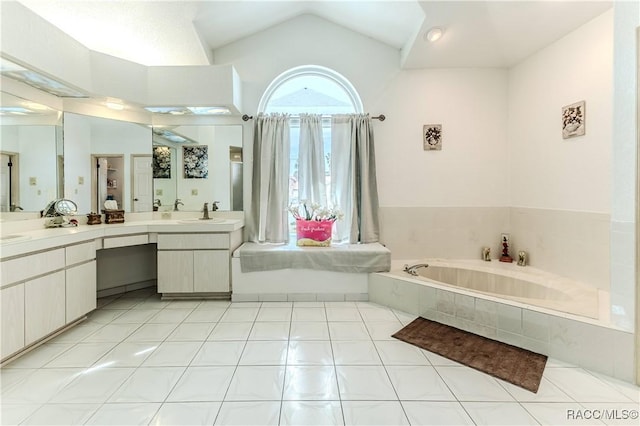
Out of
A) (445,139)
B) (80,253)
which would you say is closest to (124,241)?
(80,253)

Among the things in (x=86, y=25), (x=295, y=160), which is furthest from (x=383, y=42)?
(x=86, y=25)

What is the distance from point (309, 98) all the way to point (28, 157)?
279 cm

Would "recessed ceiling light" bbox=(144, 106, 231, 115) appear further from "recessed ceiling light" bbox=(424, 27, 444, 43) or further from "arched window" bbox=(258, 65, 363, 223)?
"recessed ceiling light" bbox=(424, 27, 444, 43)

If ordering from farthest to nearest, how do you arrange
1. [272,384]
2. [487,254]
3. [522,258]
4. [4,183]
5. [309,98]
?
[309,98], [487,254], [522,258], [4,183], [272,384]

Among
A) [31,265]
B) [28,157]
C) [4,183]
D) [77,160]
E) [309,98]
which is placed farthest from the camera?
[309,98]

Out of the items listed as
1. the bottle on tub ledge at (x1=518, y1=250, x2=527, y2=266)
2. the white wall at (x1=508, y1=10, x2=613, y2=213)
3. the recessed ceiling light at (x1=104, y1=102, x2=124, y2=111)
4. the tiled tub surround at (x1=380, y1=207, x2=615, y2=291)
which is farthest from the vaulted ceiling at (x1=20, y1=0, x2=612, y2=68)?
Answer: the bottle on tub ledge at (x1=518, y1=250, x2=527, y2=266)

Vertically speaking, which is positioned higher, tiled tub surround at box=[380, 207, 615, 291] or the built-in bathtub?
tiled tub surround at box=[380, 207, 615, 291]

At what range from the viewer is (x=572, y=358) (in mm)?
1859

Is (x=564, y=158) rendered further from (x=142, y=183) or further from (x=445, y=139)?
(x=142, y=183)

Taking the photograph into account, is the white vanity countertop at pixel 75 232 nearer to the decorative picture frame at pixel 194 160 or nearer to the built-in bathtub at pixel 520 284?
the decorative picture frame at pixel 194 160

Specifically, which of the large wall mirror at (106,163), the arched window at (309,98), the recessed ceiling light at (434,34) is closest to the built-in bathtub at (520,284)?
the arched window at (309,98)

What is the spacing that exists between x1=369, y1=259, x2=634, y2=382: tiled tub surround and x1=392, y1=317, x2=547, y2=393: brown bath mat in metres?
0.08

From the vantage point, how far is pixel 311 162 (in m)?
3.42

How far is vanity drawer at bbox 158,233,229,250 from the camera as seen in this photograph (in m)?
2.86
